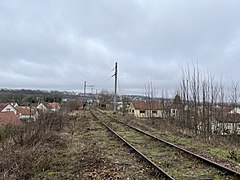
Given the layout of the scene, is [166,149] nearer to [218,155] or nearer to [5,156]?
[218,155]

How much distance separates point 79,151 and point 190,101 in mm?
10418

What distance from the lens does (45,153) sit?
9055 mm

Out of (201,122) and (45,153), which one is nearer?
(45,153)

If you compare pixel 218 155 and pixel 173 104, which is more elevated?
pixel 173 104

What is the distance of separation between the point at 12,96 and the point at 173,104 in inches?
3531

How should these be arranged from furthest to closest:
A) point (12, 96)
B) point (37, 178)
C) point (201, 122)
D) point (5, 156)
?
point (12, 96)
point (201, 122)
point (5, 156)
point (37, 178)

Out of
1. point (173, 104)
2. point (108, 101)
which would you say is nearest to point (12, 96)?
point (108, 101)

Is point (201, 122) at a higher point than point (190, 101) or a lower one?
lower

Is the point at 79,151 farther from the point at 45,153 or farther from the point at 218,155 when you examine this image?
the point at 218,155

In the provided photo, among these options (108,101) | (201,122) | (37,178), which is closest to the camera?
(37,178)

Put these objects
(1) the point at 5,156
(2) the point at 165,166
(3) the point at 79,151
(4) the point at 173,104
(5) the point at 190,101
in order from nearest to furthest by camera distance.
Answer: (2) the point at 165,166
(1) the point at 5,156
(3) the point at 79,151
(5) the point at 190,101
(4) the point at 173,104

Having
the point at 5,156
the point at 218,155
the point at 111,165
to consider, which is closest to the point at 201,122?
the point at 218,155

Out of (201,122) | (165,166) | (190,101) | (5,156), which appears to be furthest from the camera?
(190,101)

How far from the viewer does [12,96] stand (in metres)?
99.0
